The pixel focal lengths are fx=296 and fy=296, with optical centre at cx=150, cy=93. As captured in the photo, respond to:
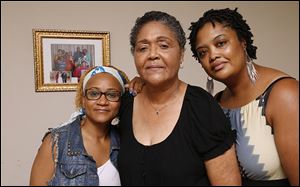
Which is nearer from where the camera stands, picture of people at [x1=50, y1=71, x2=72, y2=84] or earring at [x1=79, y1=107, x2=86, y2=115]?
earring at [x1=79, y1=107, x2=86, y2=115]

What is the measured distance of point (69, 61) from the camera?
2.49m

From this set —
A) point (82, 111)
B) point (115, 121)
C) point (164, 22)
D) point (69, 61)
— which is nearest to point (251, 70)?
point (164, 22)

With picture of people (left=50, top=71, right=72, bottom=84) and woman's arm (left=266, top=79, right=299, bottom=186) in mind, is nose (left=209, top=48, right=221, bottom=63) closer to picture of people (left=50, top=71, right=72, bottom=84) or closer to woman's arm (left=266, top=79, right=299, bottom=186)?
woman's arm (left=266, top=79, right=299, bottom=186)

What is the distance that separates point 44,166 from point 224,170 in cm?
64

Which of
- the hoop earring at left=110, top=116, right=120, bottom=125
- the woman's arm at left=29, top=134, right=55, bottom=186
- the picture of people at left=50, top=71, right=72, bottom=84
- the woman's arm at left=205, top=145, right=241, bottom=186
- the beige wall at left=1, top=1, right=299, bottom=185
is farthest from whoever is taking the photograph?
the picture of people at left=50, top=71, right=72, bottom=84

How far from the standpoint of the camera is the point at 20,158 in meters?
2.35

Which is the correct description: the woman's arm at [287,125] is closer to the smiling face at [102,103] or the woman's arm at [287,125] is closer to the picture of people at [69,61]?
the smiling face at [102,103]

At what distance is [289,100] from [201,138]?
326 mm

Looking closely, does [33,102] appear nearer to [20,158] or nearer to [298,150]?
[20,158]

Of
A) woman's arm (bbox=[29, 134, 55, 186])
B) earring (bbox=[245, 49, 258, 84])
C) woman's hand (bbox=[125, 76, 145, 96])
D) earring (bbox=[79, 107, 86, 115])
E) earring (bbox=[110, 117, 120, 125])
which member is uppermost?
earring (bbox=[245, 49, 258, 84])

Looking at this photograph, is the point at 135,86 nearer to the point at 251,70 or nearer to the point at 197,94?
the point at 197,94

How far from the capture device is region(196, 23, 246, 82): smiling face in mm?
1153

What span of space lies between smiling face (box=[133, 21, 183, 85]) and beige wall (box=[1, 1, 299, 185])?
147 cm

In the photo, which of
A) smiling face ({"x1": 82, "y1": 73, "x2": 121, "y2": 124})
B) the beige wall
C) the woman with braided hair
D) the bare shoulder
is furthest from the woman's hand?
the beige wall
